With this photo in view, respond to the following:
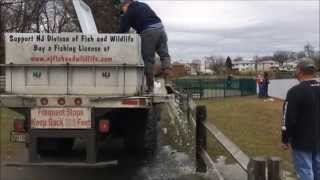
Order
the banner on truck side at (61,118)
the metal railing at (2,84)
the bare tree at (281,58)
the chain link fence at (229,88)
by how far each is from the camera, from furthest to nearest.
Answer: the chain link fence at (229,88) → the bare tree at (281,58) → the metal railing at (2,84) → the banner on truck side at (61,118)

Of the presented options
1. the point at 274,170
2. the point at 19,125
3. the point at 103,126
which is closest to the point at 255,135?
the point at 103,126

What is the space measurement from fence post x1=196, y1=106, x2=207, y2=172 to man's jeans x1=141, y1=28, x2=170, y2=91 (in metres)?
0.89

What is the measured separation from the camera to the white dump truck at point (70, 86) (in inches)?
336

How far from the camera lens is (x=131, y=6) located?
10141 millimetres

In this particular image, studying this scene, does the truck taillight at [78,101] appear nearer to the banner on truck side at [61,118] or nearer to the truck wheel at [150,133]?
the banner on truck side at [61,118]

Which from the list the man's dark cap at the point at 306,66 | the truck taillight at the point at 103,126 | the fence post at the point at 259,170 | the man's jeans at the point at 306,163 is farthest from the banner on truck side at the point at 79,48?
the fence post at the point at 259,170

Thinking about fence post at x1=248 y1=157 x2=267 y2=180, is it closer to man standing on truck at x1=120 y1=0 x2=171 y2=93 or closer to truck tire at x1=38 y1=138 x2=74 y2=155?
truck tire at x1=38 y1=138 x2=74 y2=155

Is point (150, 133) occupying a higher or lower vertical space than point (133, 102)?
lower

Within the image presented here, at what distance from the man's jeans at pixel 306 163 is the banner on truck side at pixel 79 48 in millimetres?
2713

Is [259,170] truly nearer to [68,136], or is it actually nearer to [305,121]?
[305,121]

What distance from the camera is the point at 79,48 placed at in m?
8.73

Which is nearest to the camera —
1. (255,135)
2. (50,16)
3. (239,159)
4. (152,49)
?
(239,159)

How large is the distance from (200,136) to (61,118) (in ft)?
8.07

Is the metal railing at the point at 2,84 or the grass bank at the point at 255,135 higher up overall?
the metal railing at the point at 2,84
